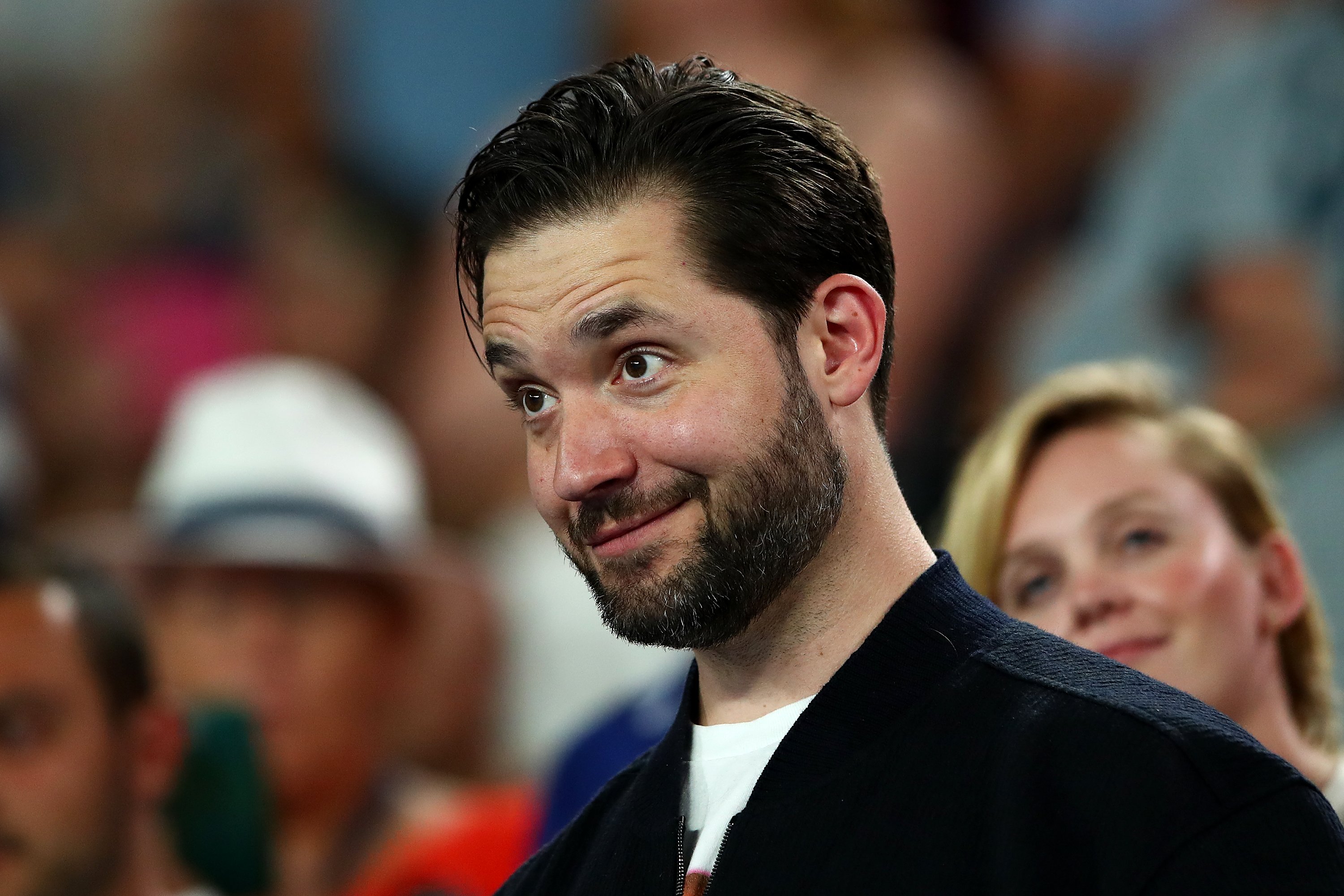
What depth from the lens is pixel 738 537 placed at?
1434 mm

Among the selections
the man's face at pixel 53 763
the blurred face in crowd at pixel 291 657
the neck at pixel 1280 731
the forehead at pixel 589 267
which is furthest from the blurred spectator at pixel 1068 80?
the forehead at pixel 589 267

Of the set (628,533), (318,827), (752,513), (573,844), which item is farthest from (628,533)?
(318,827)

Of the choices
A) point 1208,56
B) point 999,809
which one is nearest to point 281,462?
point 1208,56

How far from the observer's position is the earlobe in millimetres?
1495

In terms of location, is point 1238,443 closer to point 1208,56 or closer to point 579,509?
point 579,509

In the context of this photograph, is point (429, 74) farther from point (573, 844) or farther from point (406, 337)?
point (573, 844)

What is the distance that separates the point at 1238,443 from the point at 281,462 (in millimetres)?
2155

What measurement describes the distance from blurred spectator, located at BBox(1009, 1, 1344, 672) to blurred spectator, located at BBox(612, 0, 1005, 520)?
24cm

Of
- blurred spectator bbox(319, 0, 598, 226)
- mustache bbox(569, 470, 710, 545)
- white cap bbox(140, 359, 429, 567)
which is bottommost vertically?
mustache bbox(569, 470, 710, 545)

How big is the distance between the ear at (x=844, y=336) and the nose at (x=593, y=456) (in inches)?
6.9

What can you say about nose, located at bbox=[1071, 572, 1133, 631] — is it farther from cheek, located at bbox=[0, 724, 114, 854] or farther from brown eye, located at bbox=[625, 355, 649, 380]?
cheek, located at bbox=[0, 724, 114, 854]

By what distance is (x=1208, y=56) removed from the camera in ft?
14.1

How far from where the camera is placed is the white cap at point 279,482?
374 centimetres

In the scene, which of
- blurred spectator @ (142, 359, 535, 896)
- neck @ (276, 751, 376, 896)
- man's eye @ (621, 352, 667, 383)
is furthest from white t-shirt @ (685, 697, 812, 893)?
neck @ (276, 751, 376, 896)
